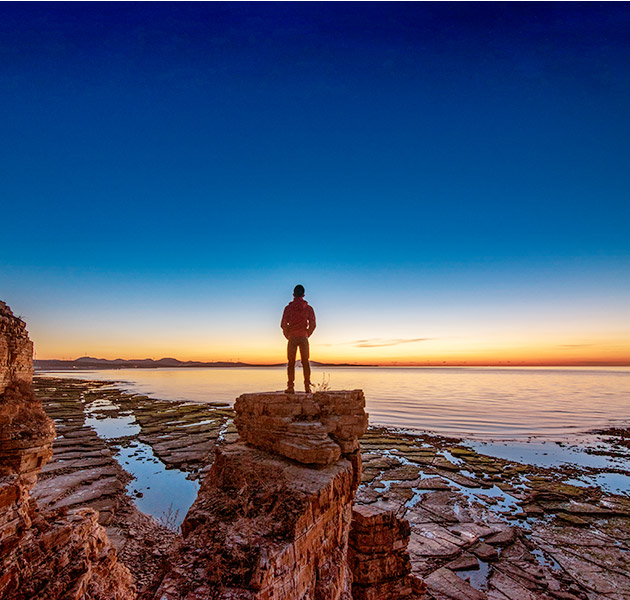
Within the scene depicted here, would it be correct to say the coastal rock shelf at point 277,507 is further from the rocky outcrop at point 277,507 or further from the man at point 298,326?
the man at point 298,326

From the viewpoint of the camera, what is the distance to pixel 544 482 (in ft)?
67.7

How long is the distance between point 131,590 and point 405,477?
17250mm

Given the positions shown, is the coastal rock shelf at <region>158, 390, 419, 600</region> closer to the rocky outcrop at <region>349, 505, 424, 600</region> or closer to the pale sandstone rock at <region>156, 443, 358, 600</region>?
the pale sandstone rock at <region>156, 443, 358, 600</region>

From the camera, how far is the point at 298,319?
895 cm

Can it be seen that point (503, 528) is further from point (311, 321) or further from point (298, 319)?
point (298, 319)

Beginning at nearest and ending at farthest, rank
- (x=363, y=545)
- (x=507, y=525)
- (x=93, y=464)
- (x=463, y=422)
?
(x=363, y=545)
(x=507, y=525)
(x=93, y=464)
(x=463, y=422)

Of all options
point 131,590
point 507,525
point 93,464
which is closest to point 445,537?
point 507,525

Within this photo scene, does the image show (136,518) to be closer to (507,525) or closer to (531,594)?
(531,594)

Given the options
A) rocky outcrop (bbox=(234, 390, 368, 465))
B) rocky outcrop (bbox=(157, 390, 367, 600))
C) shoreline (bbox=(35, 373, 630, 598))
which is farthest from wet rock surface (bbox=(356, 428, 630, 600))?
rocky outcrop (bbox=(234, 390, 368, 465))

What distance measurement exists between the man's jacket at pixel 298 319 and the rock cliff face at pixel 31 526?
6.39 m

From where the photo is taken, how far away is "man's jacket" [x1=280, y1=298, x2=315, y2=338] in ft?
29.4

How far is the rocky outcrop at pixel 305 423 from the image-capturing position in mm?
7027

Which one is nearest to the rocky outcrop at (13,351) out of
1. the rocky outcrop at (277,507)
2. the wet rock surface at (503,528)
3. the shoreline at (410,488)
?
the rocky outcrop at (277,507)

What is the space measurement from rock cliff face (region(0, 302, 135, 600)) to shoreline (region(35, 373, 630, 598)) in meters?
4.75
